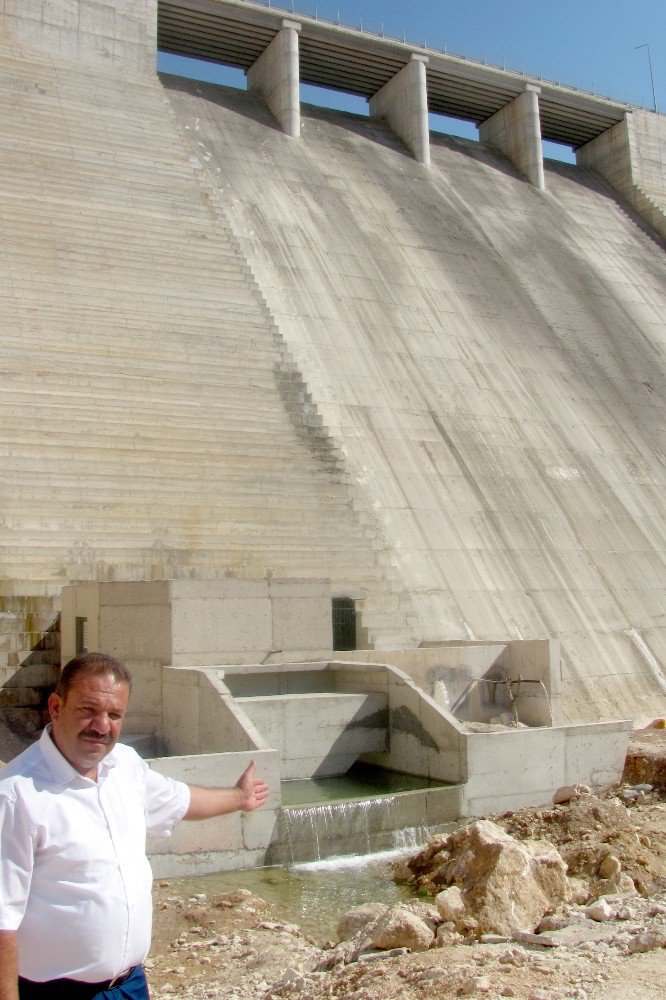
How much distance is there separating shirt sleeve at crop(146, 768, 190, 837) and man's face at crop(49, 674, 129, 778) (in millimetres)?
250

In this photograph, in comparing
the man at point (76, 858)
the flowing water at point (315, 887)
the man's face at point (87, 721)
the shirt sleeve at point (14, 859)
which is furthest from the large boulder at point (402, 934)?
the shirt sleeve at point (14, 859)

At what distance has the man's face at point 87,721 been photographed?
2465mm

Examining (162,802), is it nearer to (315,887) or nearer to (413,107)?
(315,887)

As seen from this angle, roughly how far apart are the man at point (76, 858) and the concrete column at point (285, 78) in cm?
2275

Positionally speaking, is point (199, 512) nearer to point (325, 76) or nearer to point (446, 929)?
point (446, 929)

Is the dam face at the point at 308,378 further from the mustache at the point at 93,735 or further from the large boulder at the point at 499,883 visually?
the mustache at the point at 93,735

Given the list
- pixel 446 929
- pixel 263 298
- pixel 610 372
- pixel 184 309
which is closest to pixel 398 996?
pixel 446 929

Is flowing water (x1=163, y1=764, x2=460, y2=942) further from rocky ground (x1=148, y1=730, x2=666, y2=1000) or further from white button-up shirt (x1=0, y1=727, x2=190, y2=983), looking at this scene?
white button-up shirt (x1=0, y1=727, x2=190, y2=983)

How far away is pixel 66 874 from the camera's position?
2.35m

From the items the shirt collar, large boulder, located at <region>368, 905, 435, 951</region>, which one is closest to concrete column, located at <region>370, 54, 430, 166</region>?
large boulder, located at <region>368, 905, 435, 951</region>

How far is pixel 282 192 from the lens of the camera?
69.9 feet

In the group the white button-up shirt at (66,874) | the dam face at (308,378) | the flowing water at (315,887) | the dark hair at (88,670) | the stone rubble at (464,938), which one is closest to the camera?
the white button-up shirt at (66,874)

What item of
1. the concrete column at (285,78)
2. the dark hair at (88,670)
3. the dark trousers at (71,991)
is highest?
the concrete column at (285,78)

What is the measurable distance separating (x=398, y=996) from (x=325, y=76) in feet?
83.7
